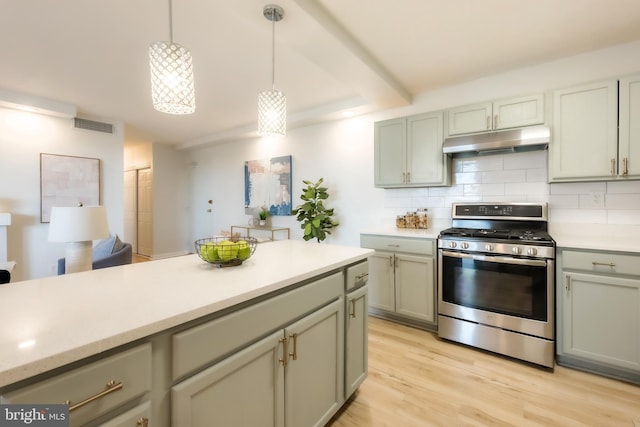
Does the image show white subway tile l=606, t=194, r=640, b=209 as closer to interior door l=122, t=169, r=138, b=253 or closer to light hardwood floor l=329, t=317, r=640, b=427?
light hardwood floor l=329, t=317, r=640, b=427

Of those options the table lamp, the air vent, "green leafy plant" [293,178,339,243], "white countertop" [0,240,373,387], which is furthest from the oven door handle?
the air vent

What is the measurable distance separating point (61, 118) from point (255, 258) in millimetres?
4352

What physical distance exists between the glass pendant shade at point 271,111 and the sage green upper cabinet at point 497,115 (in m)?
1.82

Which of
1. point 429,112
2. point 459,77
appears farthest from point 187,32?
point 459,77

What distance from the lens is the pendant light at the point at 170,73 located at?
1.29 metres

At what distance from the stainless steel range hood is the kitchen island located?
186cm

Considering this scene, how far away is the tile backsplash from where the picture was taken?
7.91ft

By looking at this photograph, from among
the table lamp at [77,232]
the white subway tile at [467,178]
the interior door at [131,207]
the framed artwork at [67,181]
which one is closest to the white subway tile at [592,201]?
the white subway tile at [467,178]

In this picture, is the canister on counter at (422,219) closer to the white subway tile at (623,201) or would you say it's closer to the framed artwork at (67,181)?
the white subway tile at (623,201)

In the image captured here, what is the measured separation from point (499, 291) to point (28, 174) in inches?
222

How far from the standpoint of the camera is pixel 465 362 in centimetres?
229

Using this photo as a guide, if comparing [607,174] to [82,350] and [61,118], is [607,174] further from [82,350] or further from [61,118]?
[61,118]

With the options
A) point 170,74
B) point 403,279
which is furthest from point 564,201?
point 170,74

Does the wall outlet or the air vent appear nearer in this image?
the wall outlet
